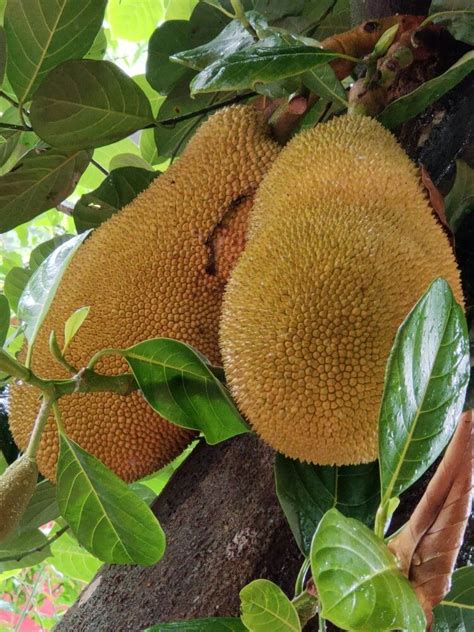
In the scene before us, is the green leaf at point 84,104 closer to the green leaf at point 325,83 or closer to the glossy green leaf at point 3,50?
the glossy green leaf at point 3,50

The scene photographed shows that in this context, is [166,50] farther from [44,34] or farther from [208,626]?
[208,626]

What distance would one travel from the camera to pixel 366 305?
61 centimetres

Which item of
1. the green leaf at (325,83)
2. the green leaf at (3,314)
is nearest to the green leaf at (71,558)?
the green leaf at (3,314)

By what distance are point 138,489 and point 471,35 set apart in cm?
88

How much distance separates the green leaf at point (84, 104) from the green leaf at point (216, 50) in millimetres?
145

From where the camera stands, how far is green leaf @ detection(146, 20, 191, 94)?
1093 mm

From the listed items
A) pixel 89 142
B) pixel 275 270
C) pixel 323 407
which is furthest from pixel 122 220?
pixel 323 407

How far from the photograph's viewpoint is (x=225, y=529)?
0.84 m

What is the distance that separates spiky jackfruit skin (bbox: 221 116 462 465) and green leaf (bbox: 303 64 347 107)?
147mm

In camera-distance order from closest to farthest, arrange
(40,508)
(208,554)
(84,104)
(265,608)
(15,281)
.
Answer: (265,608) < (208,554) < (84,104) < (40,508) < (15,281)

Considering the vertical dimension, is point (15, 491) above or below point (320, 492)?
above

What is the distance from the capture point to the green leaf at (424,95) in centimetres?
76

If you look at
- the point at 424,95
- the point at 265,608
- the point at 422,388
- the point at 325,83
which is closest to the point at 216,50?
the point at 325,83

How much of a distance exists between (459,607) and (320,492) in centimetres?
17
